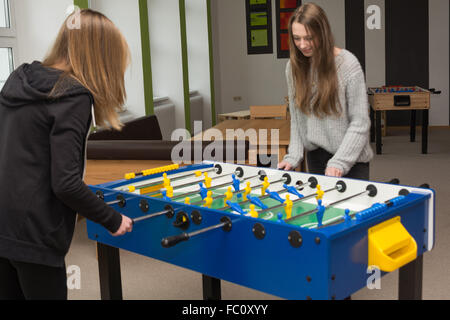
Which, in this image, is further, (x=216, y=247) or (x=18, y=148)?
(x=216, y=247)

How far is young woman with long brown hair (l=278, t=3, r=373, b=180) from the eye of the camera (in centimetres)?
241

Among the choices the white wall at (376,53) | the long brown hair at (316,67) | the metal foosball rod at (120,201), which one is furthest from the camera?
the white wall at (376,53)

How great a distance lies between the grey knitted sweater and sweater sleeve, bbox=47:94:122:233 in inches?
51.6

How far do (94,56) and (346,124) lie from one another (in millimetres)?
1418

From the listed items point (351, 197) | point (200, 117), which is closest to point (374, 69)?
point (200, 117)

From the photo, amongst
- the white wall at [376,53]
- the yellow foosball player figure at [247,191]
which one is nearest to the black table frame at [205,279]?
the yellow foosball player figure at [247,191]

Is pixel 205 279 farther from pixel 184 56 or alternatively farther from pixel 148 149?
pixel 184 56

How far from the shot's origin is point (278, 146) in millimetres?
3961

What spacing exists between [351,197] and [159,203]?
0.70 meters

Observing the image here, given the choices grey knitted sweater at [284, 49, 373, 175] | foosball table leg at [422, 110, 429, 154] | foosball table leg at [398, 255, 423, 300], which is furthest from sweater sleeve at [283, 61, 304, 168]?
foosball table leg at [422, 110, 429, 154]

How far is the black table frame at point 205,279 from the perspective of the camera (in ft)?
6.04

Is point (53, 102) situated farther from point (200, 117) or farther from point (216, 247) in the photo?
point (200, 117)

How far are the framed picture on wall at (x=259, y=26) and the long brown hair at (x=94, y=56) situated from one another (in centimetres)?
826

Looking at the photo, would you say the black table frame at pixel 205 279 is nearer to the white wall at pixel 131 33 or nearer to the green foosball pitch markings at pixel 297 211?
the green foosball pitch markings at pixel 297 211
